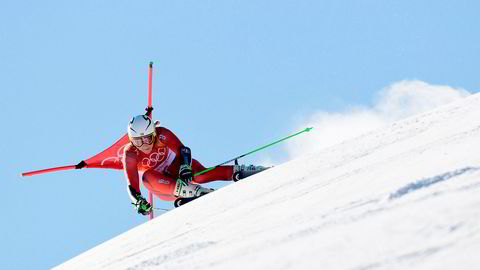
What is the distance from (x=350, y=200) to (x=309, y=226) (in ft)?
1.22

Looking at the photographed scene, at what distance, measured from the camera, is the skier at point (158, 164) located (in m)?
10.2

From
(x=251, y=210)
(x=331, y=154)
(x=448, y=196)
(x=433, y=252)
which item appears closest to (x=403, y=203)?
(x=448, y=196)

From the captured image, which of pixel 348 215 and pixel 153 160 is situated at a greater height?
pixel 153 160

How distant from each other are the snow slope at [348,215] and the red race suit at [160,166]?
2.67m

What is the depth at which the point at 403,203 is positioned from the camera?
4.58 metres

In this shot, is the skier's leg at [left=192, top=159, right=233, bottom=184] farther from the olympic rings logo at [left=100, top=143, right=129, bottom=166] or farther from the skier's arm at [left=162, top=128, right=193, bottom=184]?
the olympic rings logo at [left=100, top=143, right=129, bottom=166]

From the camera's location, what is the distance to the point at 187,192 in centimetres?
994

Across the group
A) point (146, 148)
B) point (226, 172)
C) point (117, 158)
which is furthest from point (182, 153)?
point (117, 158)

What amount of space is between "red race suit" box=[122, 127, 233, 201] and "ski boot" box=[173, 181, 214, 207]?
86 millimetres

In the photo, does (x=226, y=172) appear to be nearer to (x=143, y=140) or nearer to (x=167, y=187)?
(x=167, y=187)

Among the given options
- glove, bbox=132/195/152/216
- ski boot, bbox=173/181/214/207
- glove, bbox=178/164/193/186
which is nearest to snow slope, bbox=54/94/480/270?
ski boot, bbox=173/181/214/207

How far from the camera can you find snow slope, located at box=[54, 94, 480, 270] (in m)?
4.02

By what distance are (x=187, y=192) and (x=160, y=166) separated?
620 mm

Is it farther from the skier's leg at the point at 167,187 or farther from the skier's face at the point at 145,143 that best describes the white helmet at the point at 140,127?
the skier's leg at the point at 167,187
